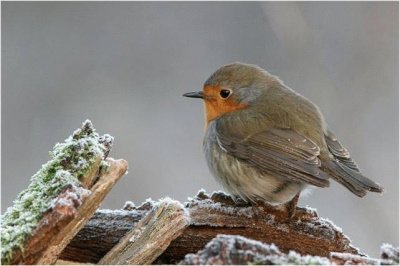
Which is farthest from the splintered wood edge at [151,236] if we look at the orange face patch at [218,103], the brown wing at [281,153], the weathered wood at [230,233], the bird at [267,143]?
the orange face patch at [218,103]

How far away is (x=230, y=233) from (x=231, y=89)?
125 centimetres

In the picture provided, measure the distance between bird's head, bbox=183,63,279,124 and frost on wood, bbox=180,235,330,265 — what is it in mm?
1892

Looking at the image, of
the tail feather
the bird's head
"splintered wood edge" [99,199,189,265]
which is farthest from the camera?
the bird's head

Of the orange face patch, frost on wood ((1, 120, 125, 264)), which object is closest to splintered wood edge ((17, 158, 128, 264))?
frost on wood ((1, 120, 125, 264))

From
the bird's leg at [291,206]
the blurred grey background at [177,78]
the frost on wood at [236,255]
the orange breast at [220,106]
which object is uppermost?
the blurred grey background at [177,78]

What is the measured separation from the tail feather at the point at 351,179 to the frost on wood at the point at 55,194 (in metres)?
1.21

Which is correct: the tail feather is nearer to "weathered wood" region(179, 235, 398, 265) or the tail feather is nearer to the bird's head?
the bird's head

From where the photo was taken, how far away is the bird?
10.4 ft

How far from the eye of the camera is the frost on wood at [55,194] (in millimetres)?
2006

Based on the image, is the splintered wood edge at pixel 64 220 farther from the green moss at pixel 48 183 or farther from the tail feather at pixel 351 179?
the tail feather at pixel 351 179

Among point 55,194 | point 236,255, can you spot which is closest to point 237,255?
point 236,255

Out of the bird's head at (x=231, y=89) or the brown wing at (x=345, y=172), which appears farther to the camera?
the bird's head at (x=231, y=89)

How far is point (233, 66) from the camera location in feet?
12.1

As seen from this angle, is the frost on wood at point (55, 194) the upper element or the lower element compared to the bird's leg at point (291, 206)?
lower
